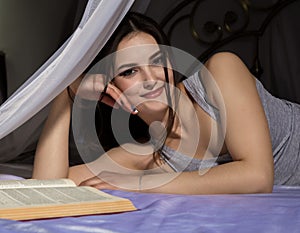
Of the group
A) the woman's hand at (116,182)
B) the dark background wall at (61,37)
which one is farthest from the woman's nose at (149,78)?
the dark background wall at (61,37)

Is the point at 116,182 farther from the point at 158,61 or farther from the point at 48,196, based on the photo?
the point at 158,61

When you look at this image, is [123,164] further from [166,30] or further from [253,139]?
[166,30]

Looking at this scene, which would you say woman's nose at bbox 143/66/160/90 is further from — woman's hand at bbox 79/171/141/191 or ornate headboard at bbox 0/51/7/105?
ornate headboard at bbox 0/51/7/105

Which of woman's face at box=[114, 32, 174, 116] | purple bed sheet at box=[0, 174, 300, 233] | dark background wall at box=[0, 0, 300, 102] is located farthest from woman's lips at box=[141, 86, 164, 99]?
dark background wall at box=[0, 0, 300, 102]

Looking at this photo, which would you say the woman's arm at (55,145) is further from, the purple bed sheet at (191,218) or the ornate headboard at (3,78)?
the ornate headboard at (3,78)

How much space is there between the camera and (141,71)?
138 centimetres

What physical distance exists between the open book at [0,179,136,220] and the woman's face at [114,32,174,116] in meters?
0.31

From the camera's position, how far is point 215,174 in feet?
4.01

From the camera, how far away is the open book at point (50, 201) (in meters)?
0.99

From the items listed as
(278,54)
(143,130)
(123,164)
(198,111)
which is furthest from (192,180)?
(278,54)

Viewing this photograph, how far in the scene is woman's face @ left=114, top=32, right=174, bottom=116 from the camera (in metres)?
1.38

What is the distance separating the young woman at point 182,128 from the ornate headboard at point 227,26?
75 centimetres

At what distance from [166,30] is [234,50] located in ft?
1.03

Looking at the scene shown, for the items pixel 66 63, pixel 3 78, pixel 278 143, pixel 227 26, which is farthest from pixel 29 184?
pixel 227 26
